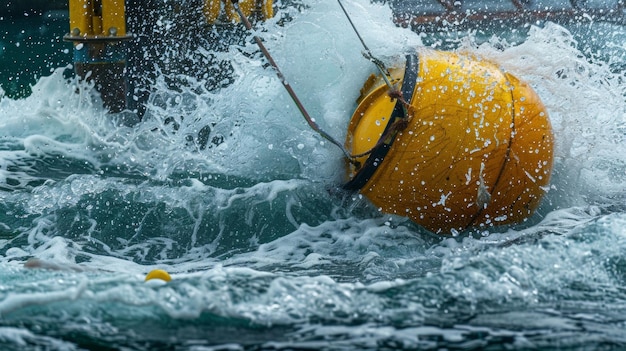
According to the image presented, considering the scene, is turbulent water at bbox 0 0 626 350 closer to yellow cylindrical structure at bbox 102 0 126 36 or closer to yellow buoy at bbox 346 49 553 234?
yellow buoy at bbox 346 49 553 234

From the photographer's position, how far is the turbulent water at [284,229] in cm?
315

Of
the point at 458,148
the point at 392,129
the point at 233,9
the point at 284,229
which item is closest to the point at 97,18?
the point at 233,9

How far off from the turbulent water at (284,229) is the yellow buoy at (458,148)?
138mm

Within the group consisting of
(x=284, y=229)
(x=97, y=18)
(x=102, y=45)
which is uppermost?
(x=97, y=18)

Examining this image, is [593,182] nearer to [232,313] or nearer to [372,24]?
[372,24]

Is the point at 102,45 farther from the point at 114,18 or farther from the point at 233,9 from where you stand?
the point at 233,9

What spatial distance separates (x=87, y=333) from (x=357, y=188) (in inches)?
79.4

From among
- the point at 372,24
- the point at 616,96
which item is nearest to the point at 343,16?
the point at 372,24

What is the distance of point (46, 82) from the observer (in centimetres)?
726

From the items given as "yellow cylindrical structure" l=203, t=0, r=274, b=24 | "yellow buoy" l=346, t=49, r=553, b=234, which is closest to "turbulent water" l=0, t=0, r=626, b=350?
"yellow buoy" l=346, t=49, r=553, b=234

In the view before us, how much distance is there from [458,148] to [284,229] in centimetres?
105

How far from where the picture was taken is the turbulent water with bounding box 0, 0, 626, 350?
315 centimetres

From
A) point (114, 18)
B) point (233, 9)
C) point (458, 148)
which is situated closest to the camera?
point (458, 148)

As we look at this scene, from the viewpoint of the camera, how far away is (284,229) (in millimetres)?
4949
